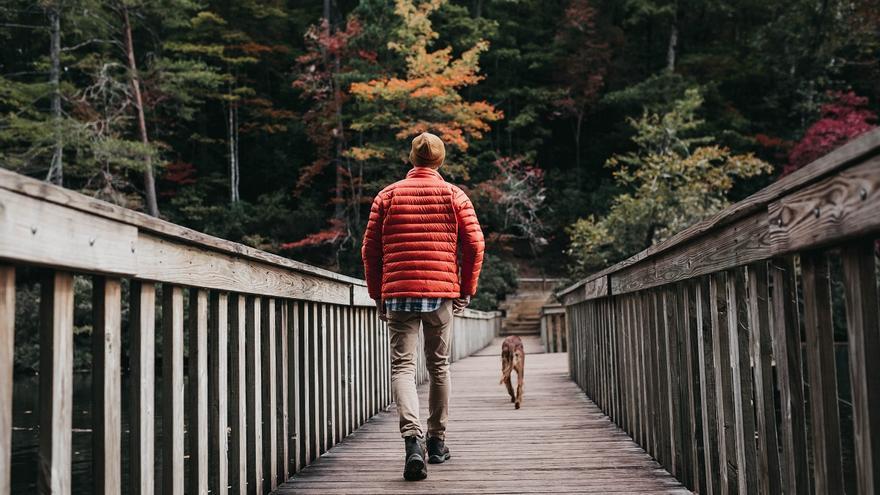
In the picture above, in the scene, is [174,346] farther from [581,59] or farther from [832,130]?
[581,59]

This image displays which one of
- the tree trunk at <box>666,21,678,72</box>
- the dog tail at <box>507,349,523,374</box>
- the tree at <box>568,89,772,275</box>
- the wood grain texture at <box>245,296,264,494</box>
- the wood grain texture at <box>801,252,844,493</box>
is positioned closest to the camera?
the wood grain texture at <box>801,252,844,493</box>

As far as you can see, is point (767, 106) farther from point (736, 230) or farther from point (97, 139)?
point (736, 230)

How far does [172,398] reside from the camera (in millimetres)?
2074

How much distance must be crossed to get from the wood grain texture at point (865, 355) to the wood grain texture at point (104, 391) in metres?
1.62

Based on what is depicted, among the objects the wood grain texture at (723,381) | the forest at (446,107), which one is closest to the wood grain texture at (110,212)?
the wood grain texture at (723,381)

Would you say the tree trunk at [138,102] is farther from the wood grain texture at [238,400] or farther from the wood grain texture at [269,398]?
the wood grain texture at [238,400]

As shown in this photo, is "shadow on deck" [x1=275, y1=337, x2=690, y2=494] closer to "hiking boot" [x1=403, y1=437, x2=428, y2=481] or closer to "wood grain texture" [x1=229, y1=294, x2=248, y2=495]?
"hiking boot" [x1=403, y1=437, x2=428, y2=481]

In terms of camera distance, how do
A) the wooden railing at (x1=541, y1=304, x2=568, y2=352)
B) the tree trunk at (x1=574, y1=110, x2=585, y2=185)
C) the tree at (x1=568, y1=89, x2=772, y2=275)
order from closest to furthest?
the wooden railing at (x1=541, y1=304, x2=568, y2=352) < the tree at (x1=568, y1=89, x2=772, y2=275) < the tree trunk at (x1=574, y1=110, x2=585, y2=185)

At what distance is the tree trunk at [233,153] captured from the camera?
2533cm

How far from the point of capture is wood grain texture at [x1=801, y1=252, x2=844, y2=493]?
1.56m

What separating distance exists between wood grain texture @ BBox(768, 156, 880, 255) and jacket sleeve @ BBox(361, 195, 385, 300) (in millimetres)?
1983

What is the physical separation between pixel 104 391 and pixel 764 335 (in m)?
1.70

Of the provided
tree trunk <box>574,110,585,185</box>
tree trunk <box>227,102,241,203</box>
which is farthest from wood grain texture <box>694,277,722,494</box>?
tree trunk <box>574,110,585,185</box>

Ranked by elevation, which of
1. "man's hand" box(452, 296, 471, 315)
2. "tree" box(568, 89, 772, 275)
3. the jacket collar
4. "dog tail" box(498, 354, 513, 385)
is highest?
"tree" box(568, 89, 772, 275)
